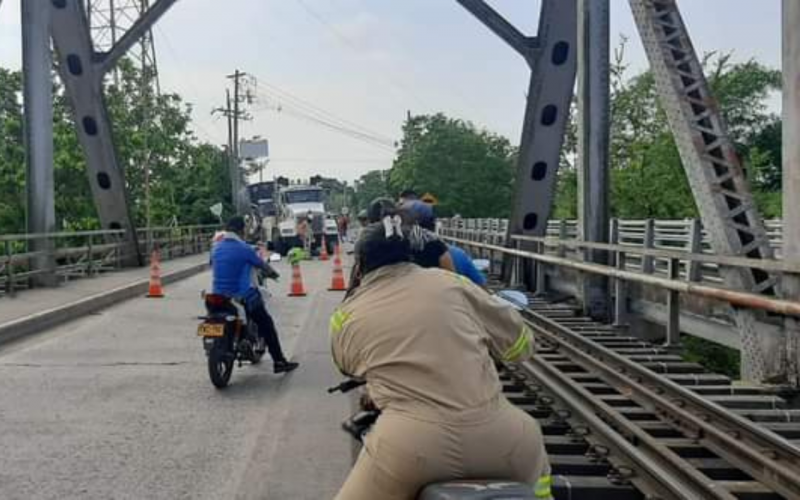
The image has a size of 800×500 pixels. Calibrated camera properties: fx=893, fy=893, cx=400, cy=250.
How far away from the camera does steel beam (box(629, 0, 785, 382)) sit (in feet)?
25.5

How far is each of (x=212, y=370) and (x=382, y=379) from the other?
5501 millimetres

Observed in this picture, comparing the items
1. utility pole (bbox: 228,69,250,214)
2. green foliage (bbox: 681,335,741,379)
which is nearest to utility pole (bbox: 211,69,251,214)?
utility pole (bbox: 228,69,250,214)

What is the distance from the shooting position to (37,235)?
16328mm

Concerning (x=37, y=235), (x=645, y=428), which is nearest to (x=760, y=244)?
(x=645, y=428)

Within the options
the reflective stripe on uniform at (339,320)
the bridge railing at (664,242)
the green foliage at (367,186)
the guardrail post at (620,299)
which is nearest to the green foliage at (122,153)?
the bridge railing at (664,242)

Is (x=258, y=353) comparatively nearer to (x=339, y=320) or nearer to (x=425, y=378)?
(x=339, y=320)

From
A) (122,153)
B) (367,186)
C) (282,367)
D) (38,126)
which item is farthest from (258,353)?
(367,186)

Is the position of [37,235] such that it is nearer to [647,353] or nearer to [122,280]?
[122,280]

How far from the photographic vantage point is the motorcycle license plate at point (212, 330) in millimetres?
7896

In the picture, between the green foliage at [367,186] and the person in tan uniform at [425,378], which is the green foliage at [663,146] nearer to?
the person in tan uniform at [425,378]

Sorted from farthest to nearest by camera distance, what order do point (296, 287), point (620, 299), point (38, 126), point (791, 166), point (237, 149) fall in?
1. point (237, 149)
2. point (296, 287)
3. point (38, 126)
4. point (620, 299)
5. point (791, 166)

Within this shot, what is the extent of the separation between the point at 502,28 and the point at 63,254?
971 cm

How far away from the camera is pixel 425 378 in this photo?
2.58 m

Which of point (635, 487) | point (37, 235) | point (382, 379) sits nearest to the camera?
point (382, 379)
